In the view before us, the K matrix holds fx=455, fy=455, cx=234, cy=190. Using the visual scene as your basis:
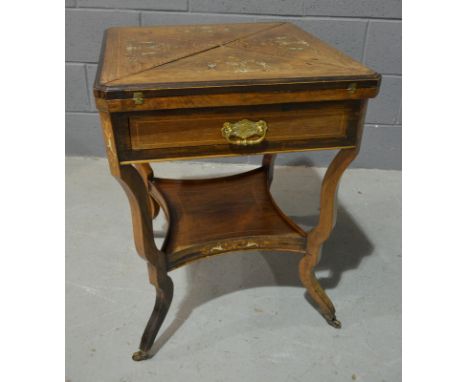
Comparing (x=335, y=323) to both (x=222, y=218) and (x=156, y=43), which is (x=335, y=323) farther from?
(x=156, y=43)

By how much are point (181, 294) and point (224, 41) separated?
732 millimetres

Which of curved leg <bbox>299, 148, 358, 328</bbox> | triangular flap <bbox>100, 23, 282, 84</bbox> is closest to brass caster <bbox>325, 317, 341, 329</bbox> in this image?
curved leg <bbox>299, 148, 358, 328</bbox>

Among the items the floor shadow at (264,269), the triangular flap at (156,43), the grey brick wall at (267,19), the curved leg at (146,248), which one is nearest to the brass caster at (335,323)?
the floor shadow at (264,269)

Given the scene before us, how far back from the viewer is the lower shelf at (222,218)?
3.87 feet

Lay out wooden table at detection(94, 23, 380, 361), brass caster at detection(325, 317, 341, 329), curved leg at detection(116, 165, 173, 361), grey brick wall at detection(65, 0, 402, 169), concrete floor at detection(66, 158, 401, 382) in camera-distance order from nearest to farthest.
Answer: wooden table at detection(94, 23, 380, 361) → curved leg at detection(116, 165, 173, 361) → concrete floor at detection(66, 158, 401, 382) → brass caster at detection(325, 317, 341, 329) → grey brick wall at detection(65, 0, 402, 169)

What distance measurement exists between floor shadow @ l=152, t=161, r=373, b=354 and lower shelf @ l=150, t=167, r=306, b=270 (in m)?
0.21

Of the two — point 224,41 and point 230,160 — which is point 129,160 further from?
point 230,160

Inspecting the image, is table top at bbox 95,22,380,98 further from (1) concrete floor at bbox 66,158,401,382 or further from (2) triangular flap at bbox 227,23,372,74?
(1) concrete floor at bbox 66,158,401,382

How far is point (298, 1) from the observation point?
5.74ft

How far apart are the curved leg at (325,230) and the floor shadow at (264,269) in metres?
0.10

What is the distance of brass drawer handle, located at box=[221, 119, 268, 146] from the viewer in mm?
917

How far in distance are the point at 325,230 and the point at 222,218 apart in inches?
12.4

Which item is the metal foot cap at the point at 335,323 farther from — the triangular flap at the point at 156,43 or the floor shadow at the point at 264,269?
the triangular flap at the point at 156,43

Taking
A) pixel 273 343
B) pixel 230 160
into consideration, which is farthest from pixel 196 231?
pixel 230 160
